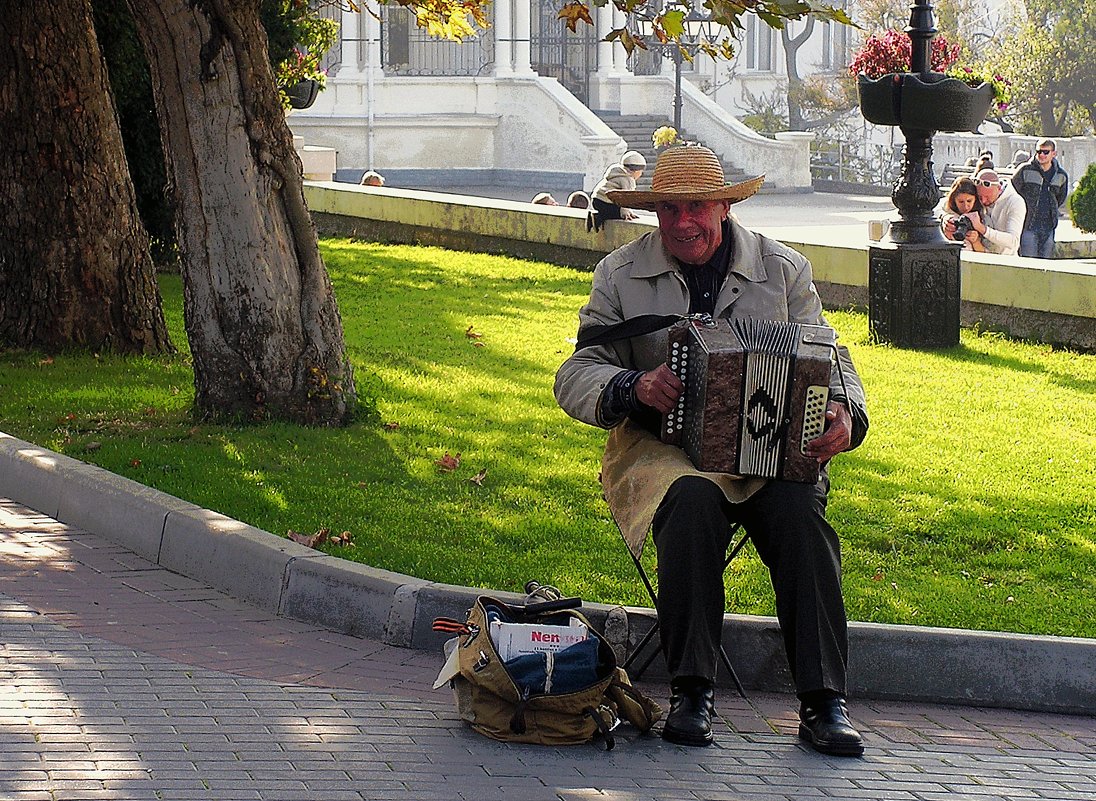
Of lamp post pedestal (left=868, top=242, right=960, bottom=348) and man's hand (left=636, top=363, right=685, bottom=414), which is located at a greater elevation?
man's hand (left=636, top=363, right=685, bottom=414)

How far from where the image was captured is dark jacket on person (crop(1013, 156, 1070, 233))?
71.7 ft

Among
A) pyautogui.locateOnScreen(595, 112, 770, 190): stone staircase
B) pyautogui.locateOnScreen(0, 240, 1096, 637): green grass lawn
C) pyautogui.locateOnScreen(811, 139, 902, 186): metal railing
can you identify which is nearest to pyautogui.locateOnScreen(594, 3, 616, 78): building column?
pyautogui.locateOnScreen(595, 112, 770, 190): stone staircase

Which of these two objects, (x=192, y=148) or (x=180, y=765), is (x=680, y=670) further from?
(x=192, y=148)

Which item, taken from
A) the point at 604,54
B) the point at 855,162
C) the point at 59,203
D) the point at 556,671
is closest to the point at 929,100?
the point at 59,203

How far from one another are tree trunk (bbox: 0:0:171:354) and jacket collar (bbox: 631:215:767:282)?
643 centimetres

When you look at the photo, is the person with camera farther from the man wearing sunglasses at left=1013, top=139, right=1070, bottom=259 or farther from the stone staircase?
the stone staircase

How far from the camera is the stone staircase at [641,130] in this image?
4459 cm

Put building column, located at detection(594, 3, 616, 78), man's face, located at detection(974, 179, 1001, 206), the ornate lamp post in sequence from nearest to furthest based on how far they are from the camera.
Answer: the ornate lamp post, man's face, located at detection(974, 179, 1001, 206), building column, located at detection(594, 3, 616, 78)

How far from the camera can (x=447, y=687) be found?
585 centimetres

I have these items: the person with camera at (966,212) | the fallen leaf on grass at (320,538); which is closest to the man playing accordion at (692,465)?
the fallen leaf on grass at (320,538)

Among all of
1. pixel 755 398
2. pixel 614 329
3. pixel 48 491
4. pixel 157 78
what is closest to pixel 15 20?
pixel 157 78

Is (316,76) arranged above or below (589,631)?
above

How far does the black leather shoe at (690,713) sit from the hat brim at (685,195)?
62.3 inches

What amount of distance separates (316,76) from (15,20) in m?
8.90
